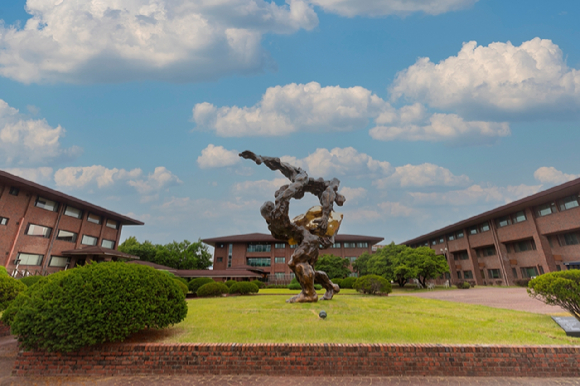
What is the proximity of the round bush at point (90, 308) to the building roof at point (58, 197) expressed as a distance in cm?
2585

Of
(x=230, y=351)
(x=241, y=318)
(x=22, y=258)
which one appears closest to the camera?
(x=230, y=351)

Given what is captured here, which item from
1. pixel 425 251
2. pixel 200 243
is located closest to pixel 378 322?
pixel 425 251

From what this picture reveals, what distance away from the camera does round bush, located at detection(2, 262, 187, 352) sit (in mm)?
4910

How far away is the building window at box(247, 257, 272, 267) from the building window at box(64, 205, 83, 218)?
25.0 m

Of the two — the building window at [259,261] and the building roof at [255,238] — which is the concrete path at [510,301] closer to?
the building roof at [255,238]

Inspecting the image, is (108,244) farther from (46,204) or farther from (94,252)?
(94,252)

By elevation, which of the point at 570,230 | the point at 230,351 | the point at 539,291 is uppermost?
the point at 570,230

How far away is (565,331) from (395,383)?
496 centimetres

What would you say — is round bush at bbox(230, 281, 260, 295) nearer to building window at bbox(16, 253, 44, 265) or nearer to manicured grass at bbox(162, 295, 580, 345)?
manicured grass at bbox(162, 295, 580, 345)

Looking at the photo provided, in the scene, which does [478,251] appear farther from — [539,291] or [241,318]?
[241,318]

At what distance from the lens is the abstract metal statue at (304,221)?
11844 millimetres

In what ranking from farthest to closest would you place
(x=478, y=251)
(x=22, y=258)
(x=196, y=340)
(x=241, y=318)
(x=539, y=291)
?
(x=478, y=251)
(x=22, y=258)
(x=241, y=318)
(x=539, y=291)
(x=196, y=340)

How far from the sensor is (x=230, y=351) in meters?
4.92

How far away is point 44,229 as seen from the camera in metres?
28.8
